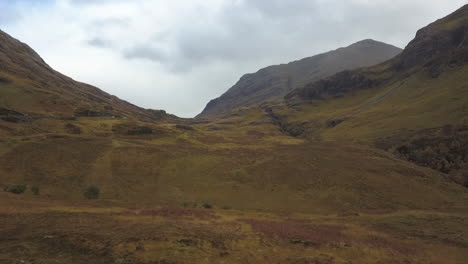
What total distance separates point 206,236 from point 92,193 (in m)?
29.1

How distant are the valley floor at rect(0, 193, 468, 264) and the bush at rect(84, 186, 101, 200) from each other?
7.14 m

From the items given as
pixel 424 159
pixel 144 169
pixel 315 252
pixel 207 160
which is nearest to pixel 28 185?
pixel 144 169

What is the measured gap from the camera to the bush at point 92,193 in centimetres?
5574

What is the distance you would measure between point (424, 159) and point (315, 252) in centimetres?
6679

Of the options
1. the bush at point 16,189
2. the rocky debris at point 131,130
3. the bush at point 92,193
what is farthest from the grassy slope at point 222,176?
the rocky debris at point 131,130

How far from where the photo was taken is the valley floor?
28.7 m

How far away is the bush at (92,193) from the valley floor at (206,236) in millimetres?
7144

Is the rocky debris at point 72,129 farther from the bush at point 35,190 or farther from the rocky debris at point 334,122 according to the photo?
the rocky debris at point 334,122

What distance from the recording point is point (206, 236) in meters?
34.4

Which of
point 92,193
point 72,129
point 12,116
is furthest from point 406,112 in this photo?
point 12,116

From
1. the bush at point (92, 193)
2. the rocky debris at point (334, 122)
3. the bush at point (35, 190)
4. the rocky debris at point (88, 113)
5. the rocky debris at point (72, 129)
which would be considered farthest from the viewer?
the rocky debris at point (334, 122)

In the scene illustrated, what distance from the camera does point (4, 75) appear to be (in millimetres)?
134875

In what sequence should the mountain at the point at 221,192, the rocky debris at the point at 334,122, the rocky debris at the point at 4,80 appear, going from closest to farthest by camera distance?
1. the mountain at the point at 221,192
2. the rocky debris at the point at 4,80
3. the rocky debris at the point at 334,122

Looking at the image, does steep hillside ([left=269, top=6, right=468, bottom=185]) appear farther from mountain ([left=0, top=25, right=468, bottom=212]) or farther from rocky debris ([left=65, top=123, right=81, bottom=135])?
rocky debris ([left=65, top=123, right=81, bottom=135])
